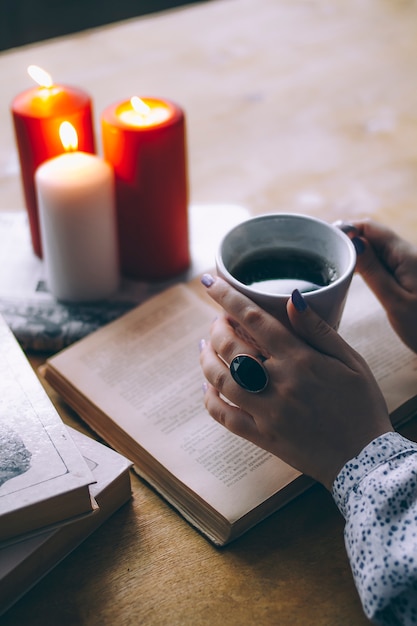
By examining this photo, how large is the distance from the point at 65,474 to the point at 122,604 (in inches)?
4.2

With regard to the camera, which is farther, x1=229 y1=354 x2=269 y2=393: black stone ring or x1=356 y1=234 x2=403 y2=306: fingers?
x1=356 y1=234 x2=403 y2=306: fingers

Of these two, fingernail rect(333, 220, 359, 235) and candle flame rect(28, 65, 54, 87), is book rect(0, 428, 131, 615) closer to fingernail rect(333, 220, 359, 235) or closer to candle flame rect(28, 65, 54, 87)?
fingernail rect(333, 220, 359, 235)

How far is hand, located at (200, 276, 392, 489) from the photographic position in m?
0.58

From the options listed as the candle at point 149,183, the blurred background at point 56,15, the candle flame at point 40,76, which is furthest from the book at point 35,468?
the blurred background at point 56,15

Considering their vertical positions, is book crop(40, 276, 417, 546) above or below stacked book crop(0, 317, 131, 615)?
below

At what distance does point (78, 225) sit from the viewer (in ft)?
2.54

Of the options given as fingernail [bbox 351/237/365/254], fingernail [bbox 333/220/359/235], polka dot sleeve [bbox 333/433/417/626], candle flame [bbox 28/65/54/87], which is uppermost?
candle flame [bbox 28/65/54/87]

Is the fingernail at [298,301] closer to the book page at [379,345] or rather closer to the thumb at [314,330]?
the thumb at [314,330]

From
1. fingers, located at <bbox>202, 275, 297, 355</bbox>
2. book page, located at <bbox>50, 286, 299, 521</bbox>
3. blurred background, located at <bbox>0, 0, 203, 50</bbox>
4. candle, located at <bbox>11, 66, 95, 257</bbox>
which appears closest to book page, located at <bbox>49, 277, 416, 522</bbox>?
book page, located at <bbox>50, 286, 299, 521</bbox>

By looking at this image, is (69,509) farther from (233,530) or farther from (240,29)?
(240,29)

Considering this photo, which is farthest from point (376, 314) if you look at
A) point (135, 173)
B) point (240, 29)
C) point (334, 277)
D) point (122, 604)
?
point (240, 29)

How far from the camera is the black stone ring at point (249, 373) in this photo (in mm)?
600

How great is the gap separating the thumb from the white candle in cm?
29

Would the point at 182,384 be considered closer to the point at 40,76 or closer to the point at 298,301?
the point at 298,301
